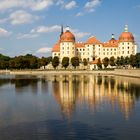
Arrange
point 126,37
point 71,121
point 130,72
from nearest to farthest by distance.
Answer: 1. point 71,121
2. point 130,72
3. point 126,37

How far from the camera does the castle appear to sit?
100 m

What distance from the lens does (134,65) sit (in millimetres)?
68375

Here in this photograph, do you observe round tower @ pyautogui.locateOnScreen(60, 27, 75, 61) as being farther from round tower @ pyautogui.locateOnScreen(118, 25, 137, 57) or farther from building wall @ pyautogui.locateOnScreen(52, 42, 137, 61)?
round tower @ pyautogui.locateOnScreen(118, 25, 137, 57)

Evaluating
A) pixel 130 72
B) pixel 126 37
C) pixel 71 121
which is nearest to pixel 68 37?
pixel 126 37

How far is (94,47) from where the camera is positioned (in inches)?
4077

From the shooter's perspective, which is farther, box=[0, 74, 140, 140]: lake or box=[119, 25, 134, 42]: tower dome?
box=[119, 25, 134, 42]: tower dome

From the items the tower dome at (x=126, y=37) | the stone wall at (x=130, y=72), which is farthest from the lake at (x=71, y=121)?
the tower dome at (x=126, y=37)

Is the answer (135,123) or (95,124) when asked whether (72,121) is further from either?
(135,123)

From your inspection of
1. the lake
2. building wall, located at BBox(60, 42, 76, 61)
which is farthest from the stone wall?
the lake

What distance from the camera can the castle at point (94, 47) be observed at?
100 metres

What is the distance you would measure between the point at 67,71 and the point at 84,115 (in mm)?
67383

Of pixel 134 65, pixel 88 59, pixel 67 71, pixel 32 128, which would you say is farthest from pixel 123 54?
pixel 32 128

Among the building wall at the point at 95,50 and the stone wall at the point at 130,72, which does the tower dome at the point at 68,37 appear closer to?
the building wall at the point at 95,50

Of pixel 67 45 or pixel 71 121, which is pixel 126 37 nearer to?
pixel 67 45
